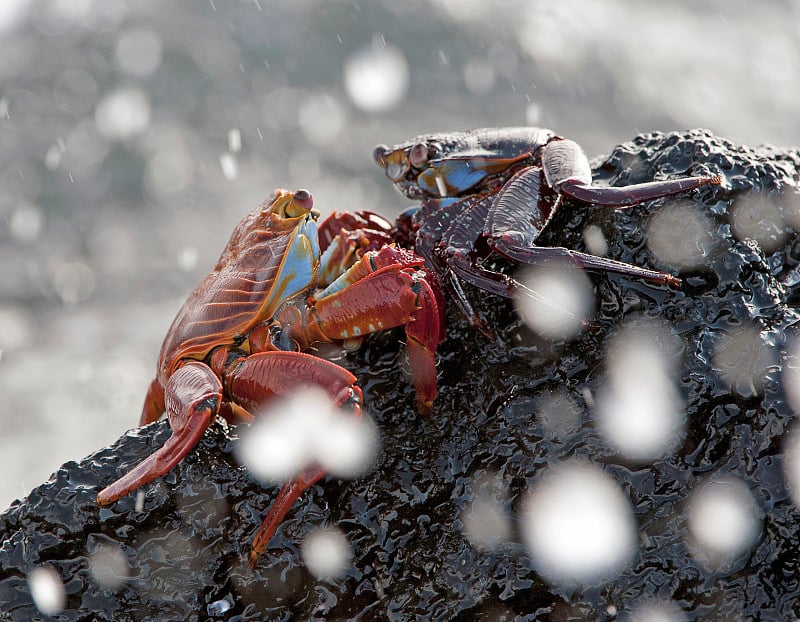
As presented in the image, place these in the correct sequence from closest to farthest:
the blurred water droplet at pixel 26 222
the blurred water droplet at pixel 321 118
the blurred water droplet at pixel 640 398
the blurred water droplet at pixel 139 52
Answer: the blurred water droplet at pixel 640 398 → the blurred water droplet at pixel 26 222 → the blurred water droplet at pixel 321 118 → the blurred water droplet at pixel 139 52

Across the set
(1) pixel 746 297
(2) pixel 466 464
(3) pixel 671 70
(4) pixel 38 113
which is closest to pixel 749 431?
(1) pixel 746 297

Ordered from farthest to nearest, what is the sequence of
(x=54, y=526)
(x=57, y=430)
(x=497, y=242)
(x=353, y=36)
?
1. (x=353, y=36)
2. (x=57, y=430)
3. (x=497, y=242)
4. (x=54, y=526)

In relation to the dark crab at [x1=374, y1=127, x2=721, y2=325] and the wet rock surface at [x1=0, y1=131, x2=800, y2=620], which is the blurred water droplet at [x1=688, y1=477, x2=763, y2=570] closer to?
the wet rock surface at [x1=0, y1=131, x2=800, y2=620]

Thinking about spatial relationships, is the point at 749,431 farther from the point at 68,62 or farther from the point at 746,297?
the point at 68,62

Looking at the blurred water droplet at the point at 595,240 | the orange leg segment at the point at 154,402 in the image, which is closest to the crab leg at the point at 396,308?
the blurred water droplet at the point at 595,240

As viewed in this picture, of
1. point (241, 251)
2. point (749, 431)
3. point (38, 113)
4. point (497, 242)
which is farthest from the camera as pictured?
point (38, 113)

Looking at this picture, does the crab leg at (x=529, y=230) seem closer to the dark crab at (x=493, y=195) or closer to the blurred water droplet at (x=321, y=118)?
the dark crab at (x=493, y=195)

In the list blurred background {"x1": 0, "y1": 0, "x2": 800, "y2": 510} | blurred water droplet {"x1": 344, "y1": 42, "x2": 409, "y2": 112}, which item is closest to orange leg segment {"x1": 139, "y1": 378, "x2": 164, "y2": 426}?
blurred background {"x1": 0, "y1": 0, "x2": 800, "y2": 510}
